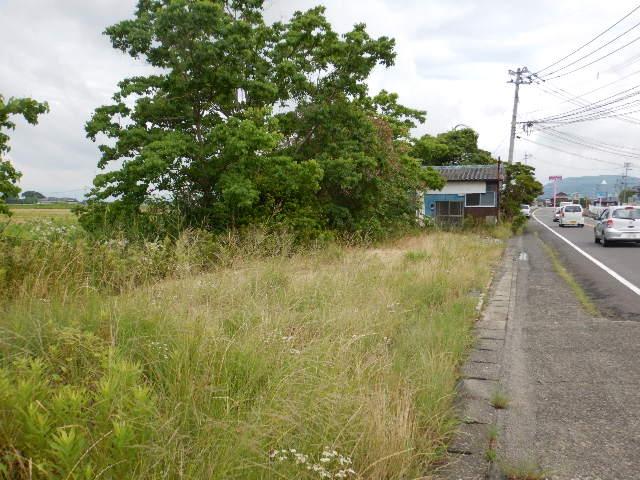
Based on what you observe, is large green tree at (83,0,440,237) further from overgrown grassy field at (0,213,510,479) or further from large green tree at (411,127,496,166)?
Answer: large green tree at (411,127,496,166)

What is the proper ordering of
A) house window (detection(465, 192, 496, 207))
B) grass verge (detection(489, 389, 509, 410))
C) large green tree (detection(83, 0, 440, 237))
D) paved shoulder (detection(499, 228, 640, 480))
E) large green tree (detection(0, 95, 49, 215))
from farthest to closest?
house window (detection(465, 192, 496, 207))
large green tree (detection(83, 0, 440, 237))
large green tree (detection(0, 95, 49, 215))
grass verge (detection(489, 389, 509, 410))
paved shoulder (detection(499, 228, 640, 480))

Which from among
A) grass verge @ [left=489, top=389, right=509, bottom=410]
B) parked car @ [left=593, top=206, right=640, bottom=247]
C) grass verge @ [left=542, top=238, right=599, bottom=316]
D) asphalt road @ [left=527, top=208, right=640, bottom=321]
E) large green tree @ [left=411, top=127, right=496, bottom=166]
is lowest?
grass verge @ [left=489, top=389, right=509, bottom=410]

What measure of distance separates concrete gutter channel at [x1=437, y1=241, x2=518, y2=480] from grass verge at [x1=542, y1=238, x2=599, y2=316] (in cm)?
124

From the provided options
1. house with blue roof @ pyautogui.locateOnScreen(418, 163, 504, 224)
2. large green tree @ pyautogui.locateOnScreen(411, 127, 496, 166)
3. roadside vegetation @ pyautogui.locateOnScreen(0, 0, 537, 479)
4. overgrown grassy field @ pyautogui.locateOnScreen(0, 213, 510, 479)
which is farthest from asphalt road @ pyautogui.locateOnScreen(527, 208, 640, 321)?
large green tree @ pyautogui.locateOnScreen(411, 127, 496, 166)

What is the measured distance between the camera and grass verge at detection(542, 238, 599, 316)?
24.6ft

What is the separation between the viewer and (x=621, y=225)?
709 inches

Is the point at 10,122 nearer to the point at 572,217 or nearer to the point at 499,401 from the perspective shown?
the point at 499,401

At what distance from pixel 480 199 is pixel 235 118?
24908 millimetres

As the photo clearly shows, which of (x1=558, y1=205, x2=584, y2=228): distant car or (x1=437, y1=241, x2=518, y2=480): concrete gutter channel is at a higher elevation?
(x1=558, y1=205, x2=584, y2=228): distant car

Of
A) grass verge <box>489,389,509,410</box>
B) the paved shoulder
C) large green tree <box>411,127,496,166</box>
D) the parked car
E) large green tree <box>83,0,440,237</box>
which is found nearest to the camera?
the paved shoulder

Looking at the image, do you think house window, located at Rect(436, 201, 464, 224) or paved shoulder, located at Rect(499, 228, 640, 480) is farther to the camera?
house window, located at Rect(436, 201, 464, 224)

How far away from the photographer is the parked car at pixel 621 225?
58.4 ft

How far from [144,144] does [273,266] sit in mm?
6517

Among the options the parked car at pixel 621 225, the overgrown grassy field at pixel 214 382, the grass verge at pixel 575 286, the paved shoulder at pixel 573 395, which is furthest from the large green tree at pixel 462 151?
the overgrown grassy field at pixel 214 382
